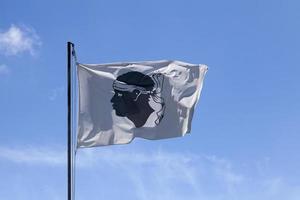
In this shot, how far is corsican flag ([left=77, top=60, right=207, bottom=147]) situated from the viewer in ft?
65.3

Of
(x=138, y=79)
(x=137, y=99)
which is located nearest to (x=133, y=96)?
(x=137, y=99)

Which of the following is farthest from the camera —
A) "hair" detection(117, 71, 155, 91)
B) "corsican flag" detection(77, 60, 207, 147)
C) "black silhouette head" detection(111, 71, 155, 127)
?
"hair" detection(117, 71, 155, 91)

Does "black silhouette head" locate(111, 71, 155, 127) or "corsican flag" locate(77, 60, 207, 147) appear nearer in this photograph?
"corsican flag" locate(77, 60, 207, 147)

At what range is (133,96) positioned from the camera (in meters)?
20.9

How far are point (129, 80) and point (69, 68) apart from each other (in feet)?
9.48

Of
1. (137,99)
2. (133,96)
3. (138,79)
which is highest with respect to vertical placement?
(138,79)

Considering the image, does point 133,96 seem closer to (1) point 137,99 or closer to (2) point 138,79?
(1) point 137,99

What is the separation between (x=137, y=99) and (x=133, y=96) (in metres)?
0.17

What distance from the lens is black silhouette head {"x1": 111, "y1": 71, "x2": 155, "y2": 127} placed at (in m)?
20.5

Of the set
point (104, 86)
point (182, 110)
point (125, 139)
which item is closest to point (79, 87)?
point (104, 86)

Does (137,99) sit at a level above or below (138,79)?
below

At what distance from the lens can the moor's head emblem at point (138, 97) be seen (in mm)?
20480

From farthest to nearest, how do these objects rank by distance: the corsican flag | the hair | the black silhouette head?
the hair < the black silhouette head < the corsican flag

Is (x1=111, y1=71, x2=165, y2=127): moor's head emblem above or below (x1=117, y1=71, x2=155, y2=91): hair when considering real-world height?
below
